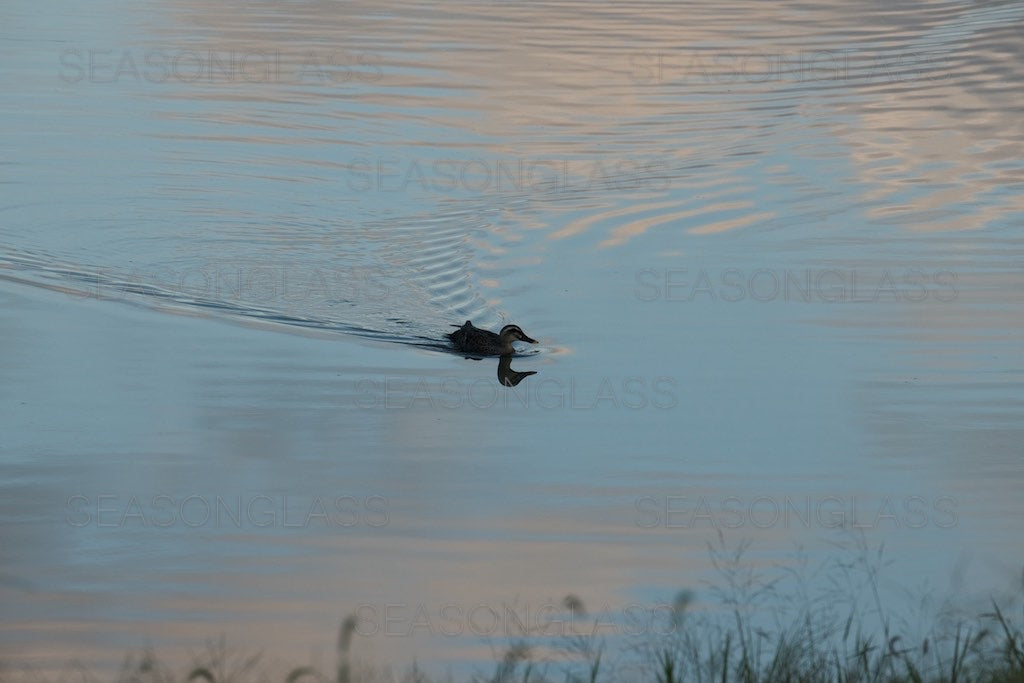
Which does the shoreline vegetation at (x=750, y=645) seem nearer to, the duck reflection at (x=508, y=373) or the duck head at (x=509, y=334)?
the duck reflection at (x=508, y=373)

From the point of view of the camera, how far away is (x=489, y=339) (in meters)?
10.9

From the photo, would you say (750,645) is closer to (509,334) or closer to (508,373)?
(508,373)

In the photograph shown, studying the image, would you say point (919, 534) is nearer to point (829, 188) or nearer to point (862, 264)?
point (862, 264)

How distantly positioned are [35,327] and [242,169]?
5.07 m

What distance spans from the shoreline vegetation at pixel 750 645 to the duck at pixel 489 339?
355cm

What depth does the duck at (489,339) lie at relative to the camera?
1085 centimetres

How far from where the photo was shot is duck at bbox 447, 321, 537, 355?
10852mm

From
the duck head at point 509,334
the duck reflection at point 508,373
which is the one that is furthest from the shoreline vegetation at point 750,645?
the duck head at point 509,334

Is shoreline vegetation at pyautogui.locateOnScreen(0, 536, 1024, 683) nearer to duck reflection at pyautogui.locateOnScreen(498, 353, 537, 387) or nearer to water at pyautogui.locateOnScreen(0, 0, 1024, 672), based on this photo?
water at pyautogui.locateOnScreen(0, 0, 1024, 672)

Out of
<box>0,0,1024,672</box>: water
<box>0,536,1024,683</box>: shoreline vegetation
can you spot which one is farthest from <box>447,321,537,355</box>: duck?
<box>0,536,1024,683</box>: shoreline vegetation

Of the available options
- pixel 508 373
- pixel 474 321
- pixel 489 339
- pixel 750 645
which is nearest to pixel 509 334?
pixel 489 339

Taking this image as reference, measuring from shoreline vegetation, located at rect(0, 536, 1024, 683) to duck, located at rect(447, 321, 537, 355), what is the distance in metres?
3.55

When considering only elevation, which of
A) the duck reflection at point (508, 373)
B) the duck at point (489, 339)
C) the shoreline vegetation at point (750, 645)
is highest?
the duck at point (489, 339)

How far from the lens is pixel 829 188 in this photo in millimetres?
15680
